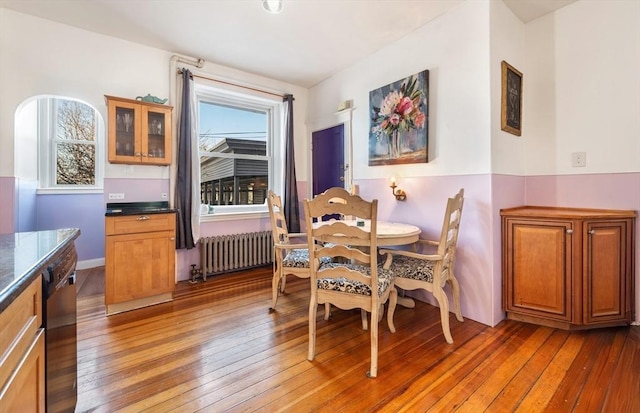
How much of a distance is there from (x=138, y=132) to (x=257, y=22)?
5.46 ft

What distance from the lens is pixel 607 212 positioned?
232 cm

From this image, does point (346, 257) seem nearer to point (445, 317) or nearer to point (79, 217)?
point (445, 317)

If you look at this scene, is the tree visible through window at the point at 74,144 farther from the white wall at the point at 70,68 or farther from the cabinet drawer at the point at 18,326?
the cabinet drawer at the point at 18,326

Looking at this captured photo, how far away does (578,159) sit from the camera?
2537mm

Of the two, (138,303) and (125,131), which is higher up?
(125,131)

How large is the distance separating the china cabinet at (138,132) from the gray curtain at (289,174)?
1.54 m

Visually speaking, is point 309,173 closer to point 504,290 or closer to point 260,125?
point 260,125

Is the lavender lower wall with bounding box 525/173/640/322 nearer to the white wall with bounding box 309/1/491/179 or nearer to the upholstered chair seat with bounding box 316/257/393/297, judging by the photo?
the white wall with bounding box 309/1/491/179

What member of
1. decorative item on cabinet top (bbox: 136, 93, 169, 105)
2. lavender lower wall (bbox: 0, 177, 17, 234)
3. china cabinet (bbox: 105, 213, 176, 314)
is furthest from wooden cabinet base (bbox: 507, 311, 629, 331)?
lavender lower wall (bbox: 0, 177, 17, 234)

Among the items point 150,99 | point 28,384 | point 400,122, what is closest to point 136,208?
point 150,99

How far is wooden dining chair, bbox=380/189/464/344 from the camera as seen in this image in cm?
208

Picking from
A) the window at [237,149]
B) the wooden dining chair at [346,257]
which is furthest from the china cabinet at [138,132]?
the wooden dining chair at [346,257]

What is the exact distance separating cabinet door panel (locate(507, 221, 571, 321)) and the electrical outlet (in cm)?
72

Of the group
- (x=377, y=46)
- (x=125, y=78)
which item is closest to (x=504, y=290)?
(x=377, y=46)
